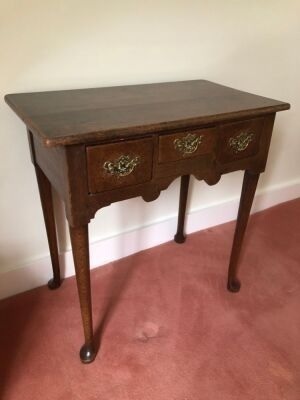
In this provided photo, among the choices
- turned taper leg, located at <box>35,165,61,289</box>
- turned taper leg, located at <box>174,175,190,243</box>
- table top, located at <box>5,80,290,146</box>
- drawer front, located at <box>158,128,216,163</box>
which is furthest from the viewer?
turned taper leg, located at <box>174,175,190,243</box>

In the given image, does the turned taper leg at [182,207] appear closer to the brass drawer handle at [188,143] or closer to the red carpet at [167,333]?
the red carpet at [167,333]

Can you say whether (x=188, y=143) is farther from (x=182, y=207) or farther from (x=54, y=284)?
(x=54, y=284)

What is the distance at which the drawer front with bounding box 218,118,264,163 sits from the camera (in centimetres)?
98

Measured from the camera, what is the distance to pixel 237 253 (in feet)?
4.42

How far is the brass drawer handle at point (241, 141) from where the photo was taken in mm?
1005

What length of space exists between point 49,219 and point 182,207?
2.09 ft

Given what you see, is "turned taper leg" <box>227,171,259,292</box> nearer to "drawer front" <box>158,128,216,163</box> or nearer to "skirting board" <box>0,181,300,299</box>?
"drawer front" <box>158,128,216,163</box>

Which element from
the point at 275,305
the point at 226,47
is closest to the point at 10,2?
the point at 226,47

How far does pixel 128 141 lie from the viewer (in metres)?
0.82

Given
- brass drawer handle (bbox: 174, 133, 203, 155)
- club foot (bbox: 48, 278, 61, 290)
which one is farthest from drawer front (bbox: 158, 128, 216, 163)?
club foot (bbox: 48, 278, 61, 290)

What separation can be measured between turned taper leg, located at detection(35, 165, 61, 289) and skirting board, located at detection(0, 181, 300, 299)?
5 cm

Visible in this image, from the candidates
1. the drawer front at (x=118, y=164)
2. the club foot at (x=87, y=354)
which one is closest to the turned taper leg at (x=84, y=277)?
the club foot at (x=87, y=354)

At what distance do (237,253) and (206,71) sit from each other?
751 millimetres

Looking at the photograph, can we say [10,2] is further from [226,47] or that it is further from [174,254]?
[174,254]
